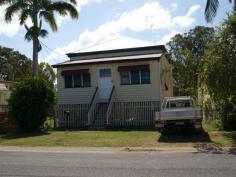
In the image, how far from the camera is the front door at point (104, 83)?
94.0 ft

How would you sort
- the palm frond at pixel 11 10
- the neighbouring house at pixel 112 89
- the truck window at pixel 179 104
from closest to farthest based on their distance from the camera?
the truck window at pixel 179 104
the neighbouring house at pixel 112 89
the palm frond at pixel 11 10

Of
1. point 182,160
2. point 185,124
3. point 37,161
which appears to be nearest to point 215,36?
point 185,124

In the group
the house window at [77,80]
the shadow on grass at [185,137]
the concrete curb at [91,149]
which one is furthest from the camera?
the house window at [77,80]

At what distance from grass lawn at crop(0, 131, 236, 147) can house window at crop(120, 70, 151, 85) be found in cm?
706

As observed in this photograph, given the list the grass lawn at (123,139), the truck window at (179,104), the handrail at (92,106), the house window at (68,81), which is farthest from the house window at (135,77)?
the grass lawn at (123,139)

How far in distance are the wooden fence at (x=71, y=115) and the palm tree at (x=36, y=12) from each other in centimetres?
487

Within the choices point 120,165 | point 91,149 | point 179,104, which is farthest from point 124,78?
point 120,165

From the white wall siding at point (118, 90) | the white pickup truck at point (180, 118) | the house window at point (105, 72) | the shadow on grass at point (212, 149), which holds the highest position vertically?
the house window at point (105, 72)

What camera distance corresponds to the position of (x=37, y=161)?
1295 cm

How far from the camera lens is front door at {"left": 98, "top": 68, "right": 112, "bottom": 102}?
28.6 meters

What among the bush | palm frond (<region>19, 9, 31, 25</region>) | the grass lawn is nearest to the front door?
the bush

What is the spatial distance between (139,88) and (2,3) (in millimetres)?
12036

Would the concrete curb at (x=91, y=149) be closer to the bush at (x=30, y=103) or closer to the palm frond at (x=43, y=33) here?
the bush at (x=30, y=103)

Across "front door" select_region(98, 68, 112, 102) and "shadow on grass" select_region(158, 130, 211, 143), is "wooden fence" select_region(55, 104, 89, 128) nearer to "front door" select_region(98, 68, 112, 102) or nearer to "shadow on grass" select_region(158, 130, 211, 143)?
"front door" select_region(98, 68, 112, 102)
